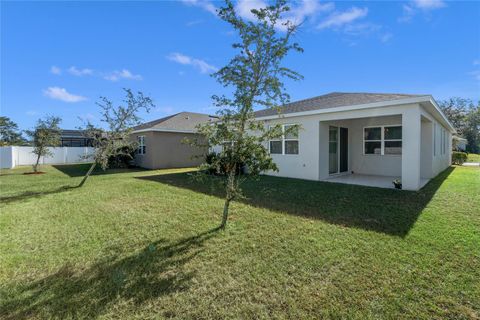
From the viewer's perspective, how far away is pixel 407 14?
9398mm

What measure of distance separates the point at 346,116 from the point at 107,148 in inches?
394

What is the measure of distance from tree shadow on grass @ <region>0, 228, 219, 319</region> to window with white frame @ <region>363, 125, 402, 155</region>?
36.3 feet

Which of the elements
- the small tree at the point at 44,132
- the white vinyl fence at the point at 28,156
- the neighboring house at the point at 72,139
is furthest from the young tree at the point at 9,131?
the small tree at the point at 44,132

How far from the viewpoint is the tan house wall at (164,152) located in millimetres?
17500

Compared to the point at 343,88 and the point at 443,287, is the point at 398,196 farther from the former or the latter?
the point at 343,88

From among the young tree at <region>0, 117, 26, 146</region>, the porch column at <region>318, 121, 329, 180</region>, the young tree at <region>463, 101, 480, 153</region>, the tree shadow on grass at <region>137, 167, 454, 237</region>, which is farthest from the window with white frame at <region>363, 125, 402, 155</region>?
the young tree at <region>0, 117, 26, 146</region>

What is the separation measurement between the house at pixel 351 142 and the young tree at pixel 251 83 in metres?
4.31

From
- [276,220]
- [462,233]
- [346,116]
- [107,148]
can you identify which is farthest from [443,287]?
[107,148]

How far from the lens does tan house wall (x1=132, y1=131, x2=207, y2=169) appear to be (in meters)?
17.5

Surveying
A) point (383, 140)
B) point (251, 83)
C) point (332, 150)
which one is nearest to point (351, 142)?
point (383, 140)

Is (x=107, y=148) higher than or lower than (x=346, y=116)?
lower

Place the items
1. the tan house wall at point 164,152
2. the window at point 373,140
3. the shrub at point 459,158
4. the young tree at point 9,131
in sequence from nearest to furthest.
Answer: the window at point 373,140 < the tan house wall at point 164,152 < the shrub at point 459,158 < the young tree at point 9,131

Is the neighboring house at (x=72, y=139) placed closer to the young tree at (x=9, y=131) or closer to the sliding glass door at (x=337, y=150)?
the young tree at (x=9, y=131)

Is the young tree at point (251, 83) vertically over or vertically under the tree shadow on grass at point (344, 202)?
over
